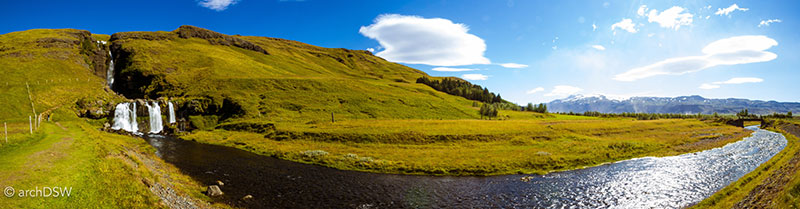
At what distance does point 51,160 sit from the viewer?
2228 centimetres

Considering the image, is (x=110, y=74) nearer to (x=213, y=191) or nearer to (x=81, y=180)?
(x=213, y=191)

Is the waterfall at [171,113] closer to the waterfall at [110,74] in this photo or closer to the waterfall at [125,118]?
the waterfall at [125,118]

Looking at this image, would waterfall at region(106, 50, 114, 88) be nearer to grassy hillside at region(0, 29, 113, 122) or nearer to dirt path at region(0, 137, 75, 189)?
grassy hillside at region(0, 29, 113, 122)

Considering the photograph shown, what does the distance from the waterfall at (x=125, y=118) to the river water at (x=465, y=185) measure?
39.4 m

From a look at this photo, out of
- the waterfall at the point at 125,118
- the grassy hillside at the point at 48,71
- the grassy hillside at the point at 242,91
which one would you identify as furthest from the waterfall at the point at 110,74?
the waterfall at the point at 125,118

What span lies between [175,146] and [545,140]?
71.8 meters

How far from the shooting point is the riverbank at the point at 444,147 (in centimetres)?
4231

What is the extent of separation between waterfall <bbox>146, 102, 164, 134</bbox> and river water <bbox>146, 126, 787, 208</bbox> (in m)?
39.1

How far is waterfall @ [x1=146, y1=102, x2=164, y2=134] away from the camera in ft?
253

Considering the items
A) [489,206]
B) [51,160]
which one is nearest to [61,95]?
[51,160]

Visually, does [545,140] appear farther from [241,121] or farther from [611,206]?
[241,121]

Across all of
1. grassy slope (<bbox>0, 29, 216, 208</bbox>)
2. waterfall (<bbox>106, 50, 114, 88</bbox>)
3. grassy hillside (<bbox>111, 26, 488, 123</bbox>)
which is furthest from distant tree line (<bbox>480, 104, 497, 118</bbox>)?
waterfall (<bbox>106, 50, 114, 88</bbox>)

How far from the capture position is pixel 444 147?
55.4m

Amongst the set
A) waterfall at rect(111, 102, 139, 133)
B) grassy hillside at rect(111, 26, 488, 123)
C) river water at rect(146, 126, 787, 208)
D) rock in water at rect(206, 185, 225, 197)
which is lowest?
river water at rect(146, 126, 787, 208)
